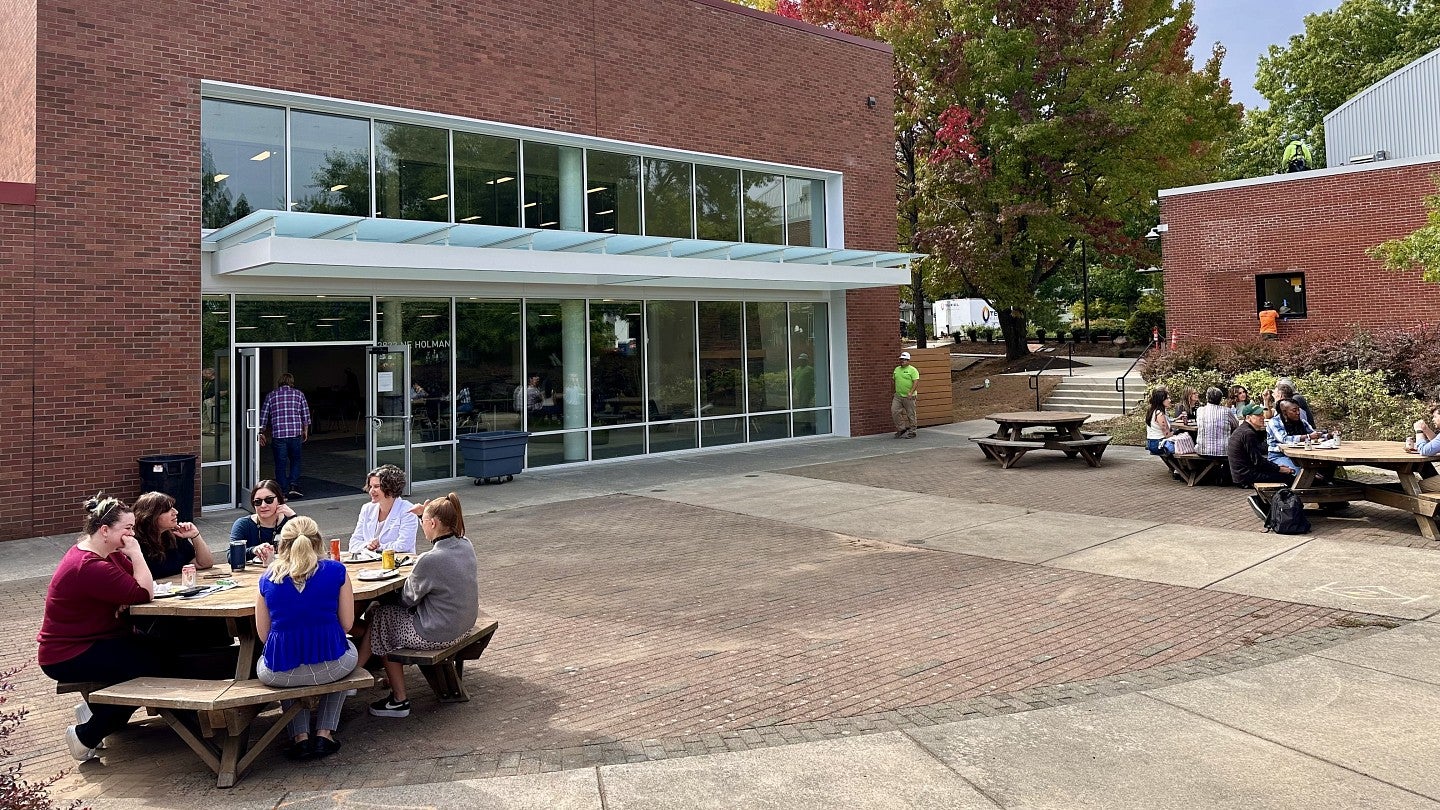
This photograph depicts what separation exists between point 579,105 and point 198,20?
6.04 meters

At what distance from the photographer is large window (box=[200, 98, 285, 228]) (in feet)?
44.1

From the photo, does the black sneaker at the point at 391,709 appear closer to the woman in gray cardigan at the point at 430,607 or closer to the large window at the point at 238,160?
the woman in gray cardigan at the point at 430,607

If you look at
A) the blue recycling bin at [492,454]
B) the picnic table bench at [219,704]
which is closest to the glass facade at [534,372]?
the blue recycling bin at [492,454]

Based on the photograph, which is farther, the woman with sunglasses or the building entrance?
the building entrance

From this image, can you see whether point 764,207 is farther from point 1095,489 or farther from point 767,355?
point 1095,489

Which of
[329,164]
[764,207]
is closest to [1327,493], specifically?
[764,207]

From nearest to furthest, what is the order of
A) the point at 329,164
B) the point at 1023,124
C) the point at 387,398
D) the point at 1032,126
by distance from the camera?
the point at 329,164 < the point at 387,398 < the point at 1032,126 < the point at 1023,124

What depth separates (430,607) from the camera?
5656mm

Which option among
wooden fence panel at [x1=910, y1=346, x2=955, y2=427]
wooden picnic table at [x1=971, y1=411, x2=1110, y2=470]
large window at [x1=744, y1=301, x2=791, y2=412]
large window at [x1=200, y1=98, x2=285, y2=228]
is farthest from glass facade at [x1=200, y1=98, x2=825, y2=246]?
wooden picnic table at [x1=971, y1=411, x2=1110, y2=470]

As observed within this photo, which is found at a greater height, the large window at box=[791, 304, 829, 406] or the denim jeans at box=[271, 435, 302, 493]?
the large window at box=[791, 304, 829, 406]

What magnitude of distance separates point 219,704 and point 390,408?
35.0 feet

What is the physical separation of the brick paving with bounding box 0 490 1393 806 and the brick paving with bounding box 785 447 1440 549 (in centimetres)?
335

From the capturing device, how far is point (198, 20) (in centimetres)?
1316

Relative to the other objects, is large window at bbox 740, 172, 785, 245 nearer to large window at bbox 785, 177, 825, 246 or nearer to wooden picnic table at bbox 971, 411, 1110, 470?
large window at bbox 785, 177, 825, 246
